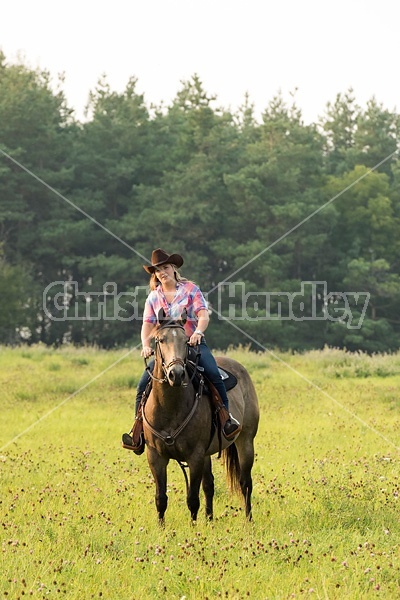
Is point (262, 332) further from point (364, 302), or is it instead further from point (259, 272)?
point (364, 302)

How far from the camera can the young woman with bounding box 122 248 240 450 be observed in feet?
25.9

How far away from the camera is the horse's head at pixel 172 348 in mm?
6945

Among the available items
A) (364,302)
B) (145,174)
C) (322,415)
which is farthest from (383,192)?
(322,415)

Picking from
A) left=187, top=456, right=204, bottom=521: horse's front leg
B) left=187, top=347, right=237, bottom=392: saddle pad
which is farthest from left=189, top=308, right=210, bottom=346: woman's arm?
left=187, top=456, right=204, bottom=521: horse's front leg

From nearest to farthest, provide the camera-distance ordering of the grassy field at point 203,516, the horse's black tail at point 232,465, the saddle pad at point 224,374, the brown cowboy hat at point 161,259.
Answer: the grassy field at point 203,516, the brown cowboy hat at point 161,259, the saddle pad at point 224,374, the horse's black tail at point 232,465

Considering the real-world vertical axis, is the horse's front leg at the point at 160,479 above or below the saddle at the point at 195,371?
below

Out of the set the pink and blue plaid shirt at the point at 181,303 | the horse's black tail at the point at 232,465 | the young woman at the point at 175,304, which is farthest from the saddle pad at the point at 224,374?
the horse's black tail at the point at 232,465

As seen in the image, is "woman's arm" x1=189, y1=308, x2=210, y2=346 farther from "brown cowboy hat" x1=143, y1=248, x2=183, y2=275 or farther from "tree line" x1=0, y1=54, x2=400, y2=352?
"tree line" x1=0, y1=54, x2=400, y2=352

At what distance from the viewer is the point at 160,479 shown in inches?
303

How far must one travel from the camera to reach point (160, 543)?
7008 millimetres

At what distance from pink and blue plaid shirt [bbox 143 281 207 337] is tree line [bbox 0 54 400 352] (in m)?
36.4

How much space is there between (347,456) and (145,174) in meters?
42.7

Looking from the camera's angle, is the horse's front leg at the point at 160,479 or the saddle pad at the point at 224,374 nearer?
the horse's front leg at the point at 160,479

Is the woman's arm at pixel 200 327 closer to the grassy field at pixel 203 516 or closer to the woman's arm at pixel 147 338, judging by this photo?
the woman's arm at pixel 147 338
